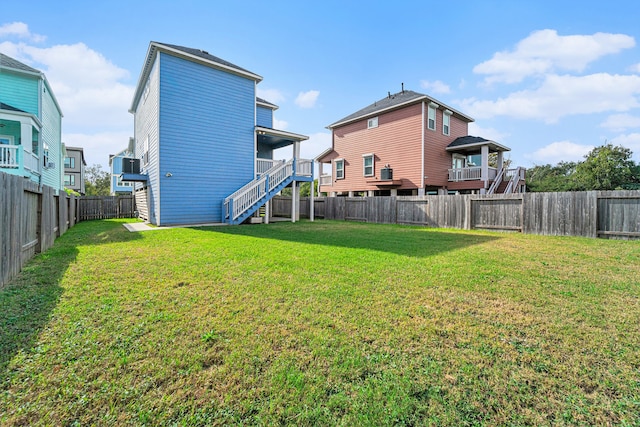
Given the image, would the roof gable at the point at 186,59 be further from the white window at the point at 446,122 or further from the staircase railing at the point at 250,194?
the white window at the point at 446,122

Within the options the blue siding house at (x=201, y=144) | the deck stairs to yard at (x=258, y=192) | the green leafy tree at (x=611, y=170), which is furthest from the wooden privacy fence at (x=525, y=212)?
→ the green leafy tree at (x=611, y=170)

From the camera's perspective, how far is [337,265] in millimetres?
5023

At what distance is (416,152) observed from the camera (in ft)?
57.0

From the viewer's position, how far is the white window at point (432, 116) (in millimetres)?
17359

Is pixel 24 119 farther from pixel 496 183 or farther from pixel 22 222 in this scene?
pixel 496 183

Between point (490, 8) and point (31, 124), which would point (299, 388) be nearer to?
point (490, 8)

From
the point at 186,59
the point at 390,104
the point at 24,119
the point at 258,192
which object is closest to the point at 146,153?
the point at 24,119

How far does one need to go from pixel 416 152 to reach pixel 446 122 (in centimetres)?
357

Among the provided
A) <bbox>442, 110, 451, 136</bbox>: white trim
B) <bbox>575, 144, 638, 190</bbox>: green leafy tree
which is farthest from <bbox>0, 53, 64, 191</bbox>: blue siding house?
<bbox>575, 144, 638, 190</bbox>: green leafy tree

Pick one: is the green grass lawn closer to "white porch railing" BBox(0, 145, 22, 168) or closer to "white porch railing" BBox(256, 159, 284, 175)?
"white porch railing" BBox(0, 145, 22, 168)

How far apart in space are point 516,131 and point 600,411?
2725cm

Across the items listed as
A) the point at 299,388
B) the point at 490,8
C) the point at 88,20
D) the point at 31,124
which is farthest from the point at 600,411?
the point at 31,124

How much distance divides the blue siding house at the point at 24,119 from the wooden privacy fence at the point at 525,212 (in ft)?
49.1

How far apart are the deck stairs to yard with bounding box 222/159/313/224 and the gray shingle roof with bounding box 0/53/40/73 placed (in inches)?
424
